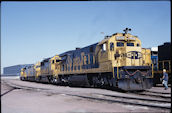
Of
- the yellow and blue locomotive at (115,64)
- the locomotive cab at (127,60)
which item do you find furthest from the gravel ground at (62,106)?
the yellow and blue locomotive at (115,64)

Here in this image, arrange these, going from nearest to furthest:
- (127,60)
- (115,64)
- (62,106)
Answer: (62,106)
(127,60)
(115,64)

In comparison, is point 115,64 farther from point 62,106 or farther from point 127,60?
point 62,106

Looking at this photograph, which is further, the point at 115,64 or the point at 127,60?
the point at 115,64

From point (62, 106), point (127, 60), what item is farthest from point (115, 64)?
point (62, 106)

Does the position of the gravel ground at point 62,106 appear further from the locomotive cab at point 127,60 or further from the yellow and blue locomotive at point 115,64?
the yellow and blue locomotive at point 115,64

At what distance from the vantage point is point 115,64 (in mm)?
12547

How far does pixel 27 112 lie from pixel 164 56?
13.5 meters

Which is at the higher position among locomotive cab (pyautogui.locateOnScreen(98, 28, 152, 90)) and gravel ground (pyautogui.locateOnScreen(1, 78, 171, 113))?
locomotive cab (pyautogui.locateOnScreen(98, 28, 152, 90))

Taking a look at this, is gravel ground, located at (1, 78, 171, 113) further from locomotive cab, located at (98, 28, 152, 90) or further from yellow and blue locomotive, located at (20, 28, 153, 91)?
yellow and blue locomotive, located at (20, 28, 153, 91)

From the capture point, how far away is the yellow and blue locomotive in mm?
11566

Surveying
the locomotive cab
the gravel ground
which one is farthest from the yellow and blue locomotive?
the gravel ground

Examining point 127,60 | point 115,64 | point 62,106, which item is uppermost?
point 127,60

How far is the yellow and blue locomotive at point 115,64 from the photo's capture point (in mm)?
11566

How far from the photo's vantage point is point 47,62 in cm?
2545
